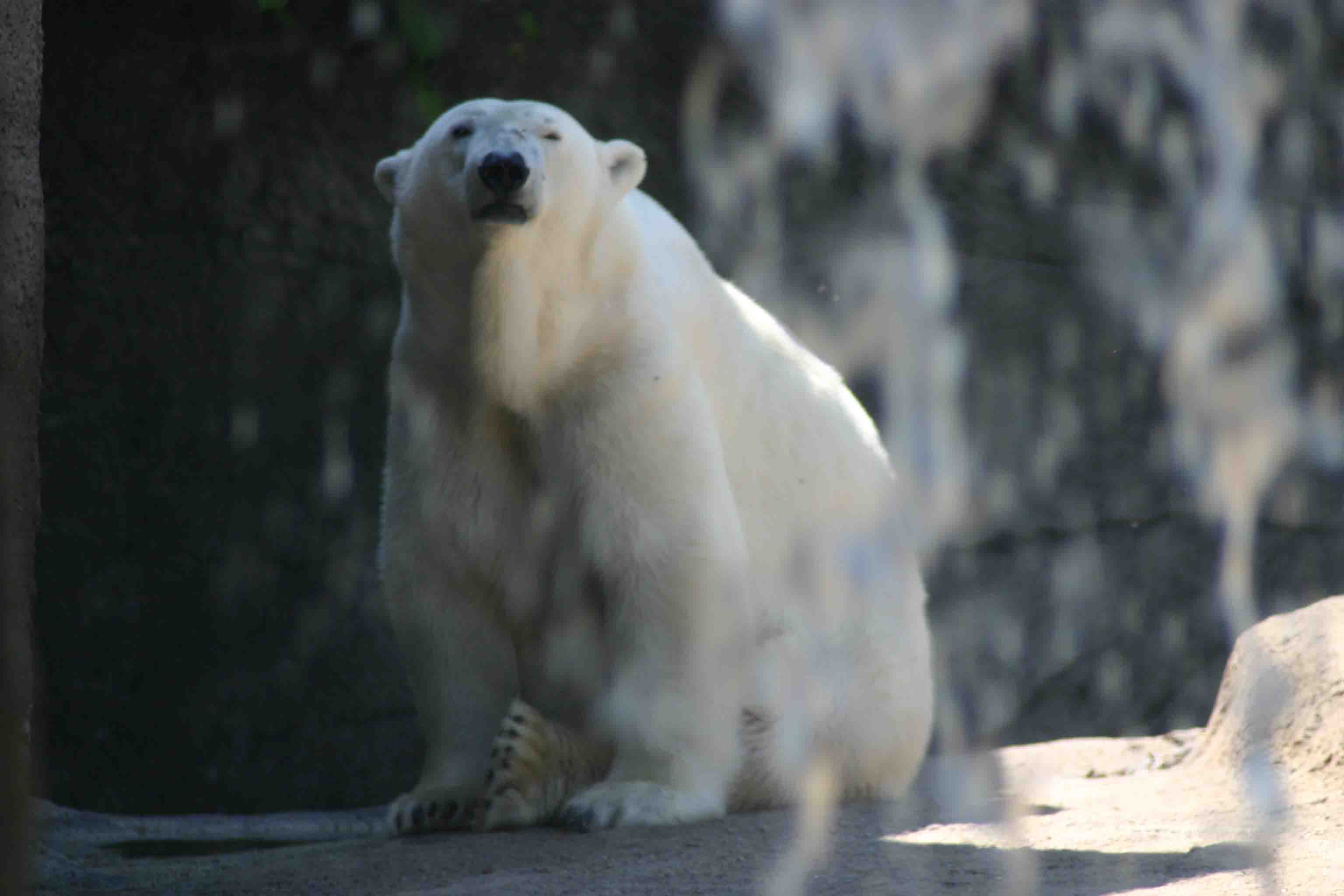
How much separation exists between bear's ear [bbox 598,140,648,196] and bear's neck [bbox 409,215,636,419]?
0.15m

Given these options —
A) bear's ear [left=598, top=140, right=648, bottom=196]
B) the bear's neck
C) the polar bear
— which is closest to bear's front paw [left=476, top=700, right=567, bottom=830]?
the polar bear

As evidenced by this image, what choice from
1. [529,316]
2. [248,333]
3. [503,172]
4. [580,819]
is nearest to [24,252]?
[503,172]

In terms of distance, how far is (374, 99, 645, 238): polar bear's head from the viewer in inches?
127

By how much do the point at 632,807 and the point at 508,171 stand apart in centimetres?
124

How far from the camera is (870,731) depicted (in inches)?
149

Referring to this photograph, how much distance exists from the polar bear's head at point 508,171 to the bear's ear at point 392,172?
0.02 metres

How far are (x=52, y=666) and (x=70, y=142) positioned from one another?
1.62 metres

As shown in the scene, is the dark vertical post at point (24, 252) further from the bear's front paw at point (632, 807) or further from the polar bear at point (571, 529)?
the bear's front paw at point (632, 807)

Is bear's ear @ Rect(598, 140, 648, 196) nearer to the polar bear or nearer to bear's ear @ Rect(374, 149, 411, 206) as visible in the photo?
the polar bear

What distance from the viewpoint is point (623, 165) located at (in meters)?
3.59

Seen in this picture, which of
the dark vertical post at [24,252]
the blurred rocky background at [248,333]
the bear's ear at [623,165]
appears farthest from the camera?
the blurred rocky background at [248,333]

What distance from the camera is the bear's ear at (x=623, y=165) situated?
3549mm

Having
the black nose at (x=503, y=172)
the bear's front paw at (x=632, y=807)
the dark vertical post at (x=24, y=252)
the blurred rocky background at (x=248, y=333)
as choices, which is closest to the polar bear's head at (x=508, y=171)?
the black nose at (x=503, y=172)

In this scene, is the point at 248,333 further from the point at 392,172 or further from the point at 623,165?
the point at 623,165
